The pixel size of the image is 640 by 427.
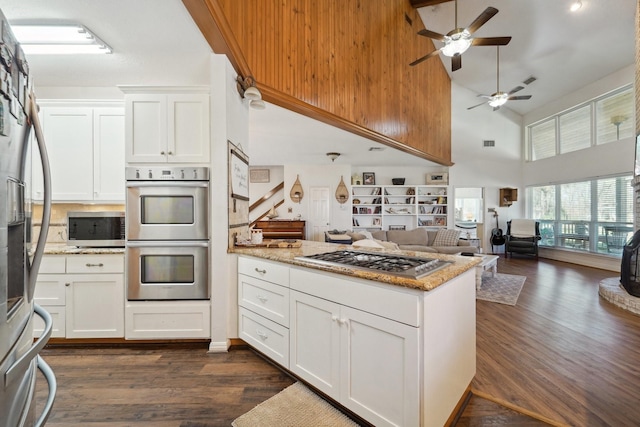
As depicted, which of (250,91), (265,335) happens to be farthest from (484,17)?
(265,335)

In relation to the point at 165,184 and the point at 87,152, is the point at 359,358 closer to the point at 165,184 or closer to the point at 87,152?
the point at 165,184

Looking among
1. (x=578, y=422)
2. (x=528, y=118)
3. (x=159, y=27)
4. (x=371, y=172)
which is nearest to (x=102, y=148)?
(x=159, y=27)

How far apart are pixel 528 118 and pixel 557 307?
6532 mm

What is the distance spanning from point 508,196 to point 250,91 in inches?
306

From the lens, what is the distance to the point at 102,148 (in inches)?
Result: 99.7

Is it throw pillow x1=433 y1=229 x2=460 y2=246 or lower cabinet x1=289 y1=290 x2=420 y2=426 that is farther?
throw pillow x1=433 y1=229 x2=460 y2=246

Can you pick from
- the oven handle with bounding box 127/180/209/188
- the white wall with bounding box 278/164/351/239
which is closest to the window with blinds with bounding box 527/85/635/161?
the white wall with bounding box 278/164/351/239

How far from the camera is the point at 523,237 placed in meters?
6.54

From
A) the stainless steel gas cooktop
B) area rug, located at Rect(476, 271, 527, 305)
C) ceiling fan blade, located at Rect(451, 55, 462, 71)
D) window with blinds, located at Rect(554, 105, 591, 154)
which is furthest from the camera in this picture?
window with blinds, located at Rect(554, 105, 591, 154)

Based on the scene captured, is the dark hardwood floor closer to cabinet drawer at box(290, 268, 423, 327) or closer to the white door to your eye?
cabinet drawer at box(290, 268, 423, 327)

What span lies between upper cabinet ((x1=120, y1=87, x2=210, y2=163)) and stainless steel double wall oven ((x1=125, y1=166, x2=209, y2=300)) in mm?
145

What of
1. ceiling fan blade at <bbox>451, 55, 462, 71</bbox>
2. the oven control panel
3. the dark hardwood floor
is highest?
ceiling fan blade at <bbox>451, 55, 462, 71</bbox>

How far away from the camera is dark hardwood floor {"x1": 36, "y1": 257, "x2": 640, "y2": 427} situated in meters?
1.52

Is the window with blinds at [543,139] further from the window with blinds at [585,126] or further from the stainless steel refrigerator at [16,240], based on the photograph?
the stainless steel refrigerator at [16,240]
